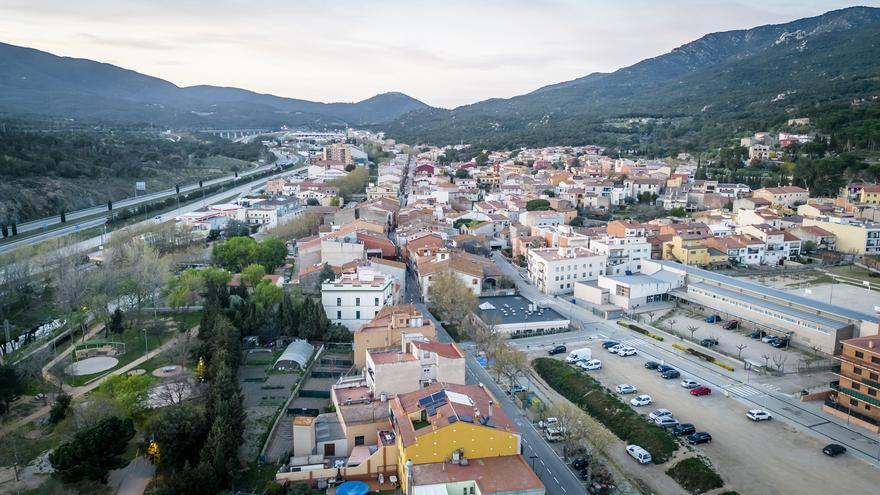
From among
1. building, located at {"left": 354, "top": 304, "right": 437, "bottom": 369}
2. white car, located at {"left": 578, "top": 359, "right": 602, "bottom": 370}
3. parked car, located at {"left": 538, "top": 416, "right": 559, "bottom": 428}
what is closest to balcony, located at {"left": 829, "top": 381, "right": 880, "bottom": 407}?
white car, located at {"left": 578, "top": 359, "right": 602, "bottom": 370}

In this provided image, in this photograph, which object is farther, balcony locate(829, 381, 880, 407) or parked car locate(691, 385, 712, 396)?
parked car locate(691, 385, 712, 396)

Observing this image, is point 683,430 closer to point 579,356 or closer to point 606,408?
point 606,408

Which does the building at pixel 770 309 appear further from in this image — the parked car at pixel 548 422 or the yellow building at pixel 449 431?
the yellow building at pixel 449 431

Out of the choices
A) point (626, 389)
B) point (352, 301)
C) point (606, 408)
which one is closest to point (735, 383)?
point (626, 389)

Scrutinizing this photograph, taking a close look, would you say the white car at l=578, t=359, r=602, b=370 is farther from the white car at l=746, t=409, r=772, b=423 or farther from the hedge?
the white car at l=746, t=409, r=772, b=423

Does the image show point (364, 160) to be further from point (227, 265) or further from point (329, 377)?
point (329, 377)

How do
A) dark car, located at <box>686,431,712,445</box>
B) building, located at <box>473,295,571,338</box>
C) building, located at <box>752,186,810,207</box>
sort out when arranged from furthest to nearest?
building, located at <box>752,186,810,207</box>, building, located at <box>473,295,571,338</box>, dark car, located at <box>686,431,712,445</box>

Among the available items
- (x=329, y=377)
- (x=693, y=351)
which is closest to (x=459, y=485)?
(x=329, y=377)
